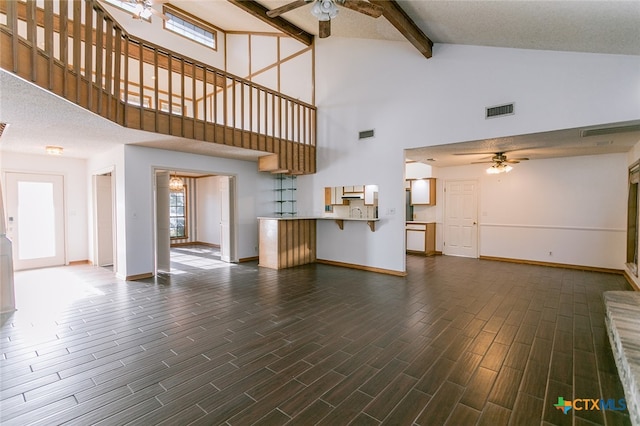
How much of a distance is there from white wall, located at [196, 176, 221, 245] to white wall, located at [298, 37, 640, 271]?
4.35m

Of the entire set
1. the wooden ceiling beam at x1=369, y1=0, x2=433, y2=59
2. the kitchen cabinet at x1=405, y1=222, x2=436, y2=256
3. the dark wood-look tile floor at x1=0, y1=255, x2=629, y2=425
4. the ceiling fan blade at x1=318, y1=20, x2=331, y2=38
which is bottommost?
the dark wood-look tile floor at x1=0, y1=255, x2=629, y2=425

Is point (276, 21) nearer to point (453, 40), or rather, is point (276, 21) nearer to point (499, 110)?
point (453, 40)

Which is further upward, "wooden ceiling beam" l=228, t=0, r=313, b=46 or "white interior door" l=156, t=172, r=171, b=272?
"wooden ceiling beam" l=228, t=0, r=313, b=46

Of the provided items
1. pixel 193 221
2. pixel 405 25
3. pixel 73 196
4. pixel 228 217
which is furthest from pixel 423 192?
pixel 73 196

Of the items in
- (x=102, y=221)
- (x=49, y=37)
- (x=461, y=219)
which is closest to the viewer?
(x=49, y=37)

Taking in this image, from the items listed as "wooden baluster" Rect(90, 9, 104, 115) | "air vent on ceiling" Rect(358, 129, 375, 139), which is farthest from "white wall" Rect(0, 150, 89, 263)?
"air vent on ceiling" Rect(358, 129, 375, 139)

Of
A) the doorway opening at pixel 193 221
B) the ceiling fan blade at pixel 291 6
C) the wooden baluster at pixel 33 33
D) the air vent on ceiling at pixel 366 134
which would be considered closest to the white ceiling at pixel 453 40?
the wooden baluster at pixel 33 33

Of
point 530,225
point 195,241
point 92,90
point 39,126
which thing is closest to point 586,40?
point 530,225

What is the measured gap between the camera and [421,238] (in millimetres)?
8688

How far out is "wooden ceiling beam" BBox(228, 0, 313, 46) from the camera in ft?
18.5

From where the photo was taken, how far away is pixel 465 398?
87.2 inches

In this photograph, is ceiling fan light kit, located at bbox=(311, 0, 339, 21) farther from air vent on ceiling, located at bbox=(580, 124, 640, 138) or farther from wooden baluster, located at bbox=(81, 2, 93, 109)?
air vent on ceiling, located at bbox=(580, 124, 640, 138)

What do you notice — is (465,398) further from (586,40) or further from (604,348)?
(586,40)

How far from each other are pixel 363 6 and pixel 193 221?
9.95 m
